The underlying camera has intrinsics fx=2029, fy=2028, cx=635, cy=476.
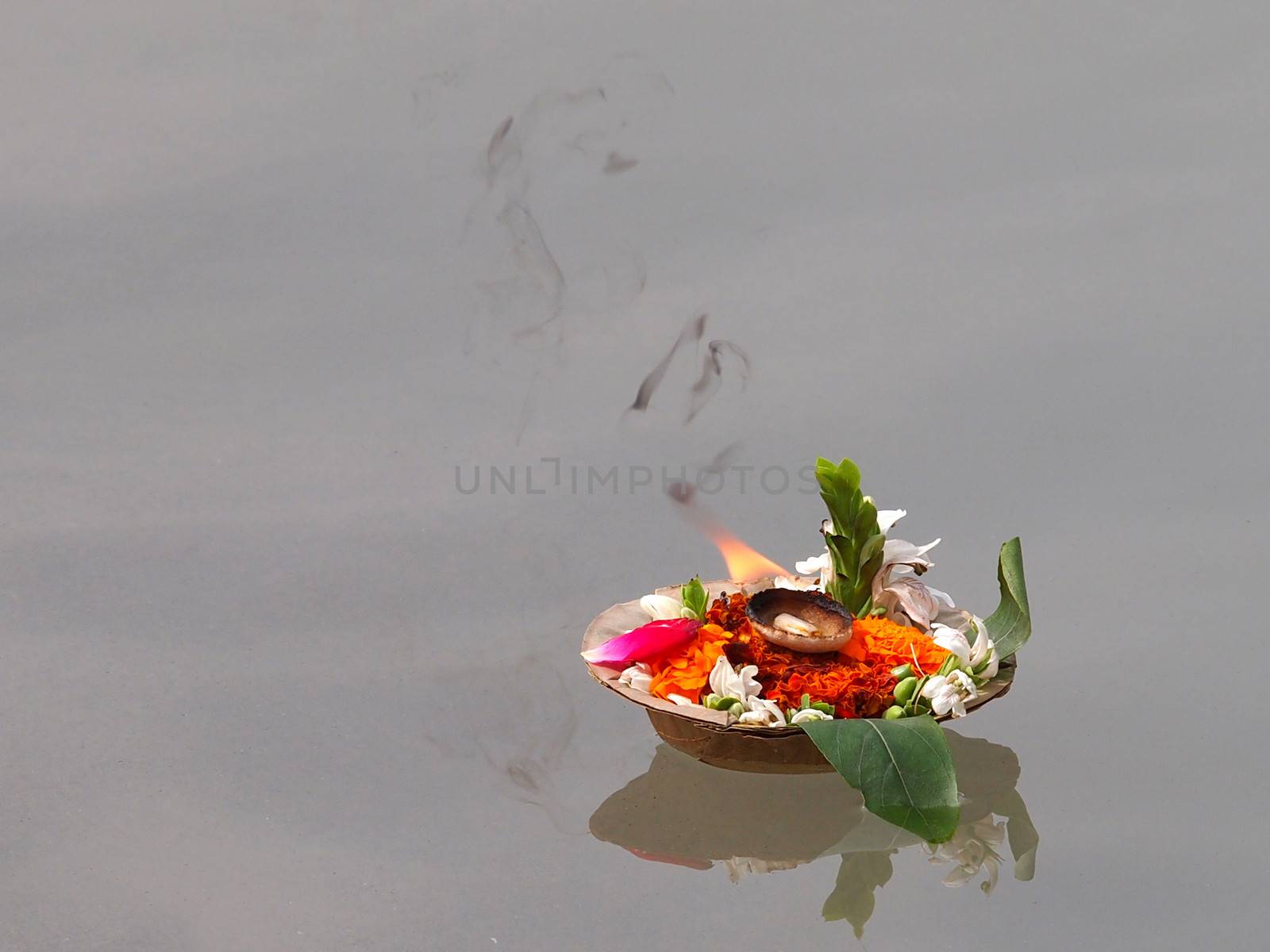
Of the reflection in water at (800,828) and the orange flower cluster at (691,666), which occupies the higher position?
the orange flower cluster at (691,666)

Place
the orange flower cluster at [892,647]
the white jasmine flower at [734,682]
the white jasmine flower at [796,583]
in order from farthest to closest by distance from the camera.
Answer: the white jasmine flower at [796,583]
the orange flower cluster at [892,647]
the white jasmine flower at [734,682]

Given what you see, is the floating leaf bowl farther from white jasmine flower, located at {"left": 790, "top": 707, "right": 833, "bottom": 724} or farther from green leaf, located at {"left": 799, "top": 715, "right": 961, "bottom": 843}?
green leaf, located at {"left": 799, "top": 715, "right": 961, "bottom": 843}

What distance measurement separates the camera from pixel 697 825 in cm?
619

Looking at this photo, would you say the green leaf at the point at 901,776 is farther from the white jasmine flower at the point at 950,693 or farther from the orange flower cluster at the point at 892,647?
the orange flower cluster at the point at 892,647

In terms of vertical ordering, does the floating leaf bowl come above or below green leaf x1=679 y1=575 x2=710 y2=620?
below

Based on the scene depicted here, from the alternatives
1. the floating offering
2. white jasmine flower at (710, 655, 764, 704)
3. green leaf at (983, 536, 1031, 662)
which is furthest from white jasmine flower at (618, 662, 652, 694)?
green leaf at (983, 536, 1031, 662)

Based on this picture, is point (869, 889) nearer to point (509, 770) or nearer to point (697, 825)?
point (697, 825)

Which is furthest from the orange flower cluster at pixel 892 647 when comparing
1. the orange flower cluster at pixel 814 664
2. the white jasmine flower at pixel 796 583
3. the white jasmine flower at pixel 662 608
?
the white jasmine flower at pixel 662 608

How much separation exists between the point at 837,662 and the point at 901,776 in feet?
1.87

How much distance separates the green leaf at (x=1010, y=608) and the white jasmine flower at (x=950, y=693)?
0.30 metres

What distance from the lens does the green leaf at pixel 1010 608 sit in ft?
21.1

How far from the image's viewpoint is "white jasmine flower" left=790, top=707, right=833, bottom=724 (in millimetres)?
6051

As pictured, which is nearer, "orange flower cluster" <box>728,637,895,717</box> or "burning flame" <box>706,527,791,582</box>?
"orange flower cluster" <box>728,637,895,717</box>

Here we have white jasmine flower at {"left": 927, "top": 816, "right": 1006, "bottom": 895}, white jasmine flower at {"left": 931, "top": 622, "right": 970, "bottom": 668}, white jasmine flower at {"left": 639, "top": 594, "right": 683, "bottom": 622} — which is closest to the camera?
white jasmine flower at {"left": 927, "top": 816, "right": 1006, "bottom": 895}
